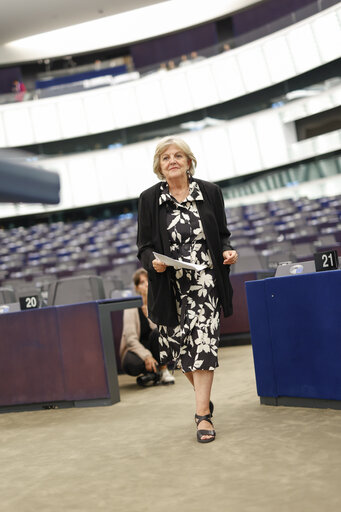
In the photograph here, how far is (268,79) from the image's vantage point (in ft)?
57.4

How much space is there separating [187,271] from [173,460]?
2.44ft

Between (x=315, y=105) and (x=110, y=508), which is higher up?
(x=315, y=105)

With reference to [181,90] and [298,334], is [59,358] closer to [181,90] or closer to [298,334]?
[298,334]

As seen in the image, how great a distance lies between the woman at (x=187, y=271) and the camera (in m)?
A: 2.36

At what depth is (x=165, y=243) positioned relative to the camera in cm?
238

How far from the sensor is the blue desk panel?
97.0 inches

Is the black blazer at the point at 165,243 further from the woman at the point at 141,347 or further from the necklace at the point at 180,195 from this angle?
the woman at the point at 141,347

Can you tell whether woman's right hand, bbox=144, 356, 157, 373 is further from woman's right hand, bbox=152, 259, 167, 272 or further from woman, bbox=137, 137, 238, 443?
woman's right hand, bbox=152, 259, 167, 272

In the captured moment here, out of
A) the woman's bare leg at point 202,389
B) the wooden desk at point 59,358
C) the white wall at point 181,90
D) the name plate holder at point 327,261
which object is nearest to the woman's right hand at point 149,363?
the wooden desk at point 59,358

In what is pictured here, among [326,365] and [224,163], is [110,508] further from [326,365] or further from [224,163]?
[224,163]

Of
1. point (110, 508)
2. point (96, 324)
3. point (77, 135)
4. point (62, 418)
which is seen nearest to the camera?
point (110, 508)

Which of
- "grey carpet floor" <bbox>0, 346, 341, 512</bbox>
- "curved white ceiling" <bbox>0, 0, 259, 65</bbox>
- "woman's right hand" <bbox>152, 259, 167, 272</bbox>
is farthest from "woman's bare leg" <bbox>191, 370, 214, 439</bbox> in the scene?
"curved white ceiling" <bbox>0, 0, 259, 65</bbox>

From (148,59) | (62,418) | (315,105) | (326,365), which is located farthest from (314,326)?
(148,59)

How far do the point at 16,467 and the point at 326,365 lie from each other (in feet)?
4.37
